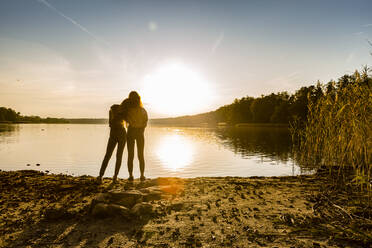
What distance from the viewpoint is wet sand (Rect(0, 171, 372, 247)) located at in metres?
4.05

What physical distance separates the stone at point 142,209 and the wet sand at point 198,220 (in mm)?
83

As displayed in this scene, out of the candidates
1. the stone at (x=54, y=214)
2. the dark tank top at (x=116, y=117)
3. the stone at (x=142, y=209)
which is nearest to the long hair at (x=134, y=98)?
the dark tank top at (x=116, y=117)

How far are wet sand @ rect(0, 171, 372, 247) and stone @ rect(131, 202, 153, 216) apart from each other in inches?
3.3

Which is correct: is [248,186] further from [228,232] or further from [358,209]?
[228,232]

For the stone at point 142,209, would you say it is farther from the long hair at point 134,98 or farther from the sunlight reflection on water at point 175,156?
the sunlight reflection on water at point 175,156

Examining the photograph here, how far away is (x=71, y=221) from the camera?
488 cm

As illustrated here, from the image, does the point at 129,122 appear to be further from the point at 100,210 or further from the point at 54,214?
the point at 54,214

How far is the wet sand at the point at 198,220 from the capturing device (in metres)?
4.05

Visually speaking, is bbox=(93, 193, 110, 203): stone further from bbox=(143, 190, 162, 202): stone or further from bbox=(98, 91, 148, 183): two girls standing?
bbox=(98, 91, 148, 183): two girls standing

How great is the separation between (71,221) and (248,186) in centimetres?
543

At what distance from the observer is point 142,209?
5246mm

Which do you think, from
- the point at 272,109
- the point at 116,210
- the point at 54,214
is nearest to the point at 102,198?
the point at 116,210

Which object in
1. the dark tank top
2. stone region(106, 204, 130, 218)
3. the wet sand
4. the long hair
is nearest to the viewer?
the wet sand

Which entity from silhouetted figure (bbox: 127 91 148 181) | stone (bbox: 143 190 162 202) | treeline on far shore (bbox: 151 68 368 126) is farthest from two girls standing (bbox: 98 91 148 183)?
treeline on far shore (bbox: 151 68 368 126)
